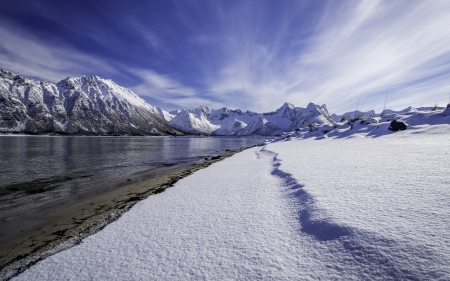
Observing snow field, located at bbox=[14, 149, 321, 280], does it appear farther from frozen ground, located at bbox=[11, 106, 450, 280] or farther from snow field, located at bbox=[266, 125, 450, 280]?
snow field, located at bbox=[266, 125, 450, 280]

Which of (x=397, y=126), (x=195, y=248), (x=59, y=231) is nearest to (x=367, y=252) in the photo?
(x=195, y=248)

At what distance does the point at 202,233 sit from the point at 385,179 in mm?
5173

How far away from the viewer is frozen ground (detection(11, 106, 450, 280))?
9.27 ft

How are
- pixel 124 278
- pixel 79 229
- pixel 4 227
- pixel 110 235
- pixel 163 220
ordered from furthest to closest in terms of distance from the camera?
1. pixel 4 227
2. pixel 79 229
3. pixel 163 220
4. pixel 110 235
5. pixel 124 278

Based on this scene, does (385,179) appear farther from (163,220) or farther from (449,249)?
(163,220)

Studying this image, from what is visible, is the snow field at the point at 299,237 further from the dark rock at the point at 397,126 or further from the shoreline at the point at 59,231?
the dark rock at the point at 397,126

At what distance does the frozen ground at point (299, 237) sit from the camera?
2.83 m

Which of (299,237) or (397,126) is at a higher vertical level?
(397,126)

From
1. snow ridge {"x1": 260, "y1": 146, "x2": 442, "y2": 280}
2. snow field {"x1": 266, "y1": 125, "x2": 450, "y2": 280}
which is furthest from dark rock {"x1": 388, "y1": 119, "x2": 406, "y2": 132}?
snow ridge {"x1": 260, "y1": 146, "x2": 442, "y2": 280}

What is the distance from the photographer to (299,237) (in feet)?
12.5

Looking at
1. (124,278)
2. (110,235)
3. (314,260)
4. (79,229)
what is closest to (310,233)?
(314,260)

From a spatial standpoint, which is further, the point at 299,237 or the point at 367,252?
the point at 299,237

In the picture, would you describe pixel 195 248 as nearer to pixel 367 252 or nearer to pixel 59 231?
pixel 367 252

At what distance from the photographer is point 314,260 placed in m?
3.16
